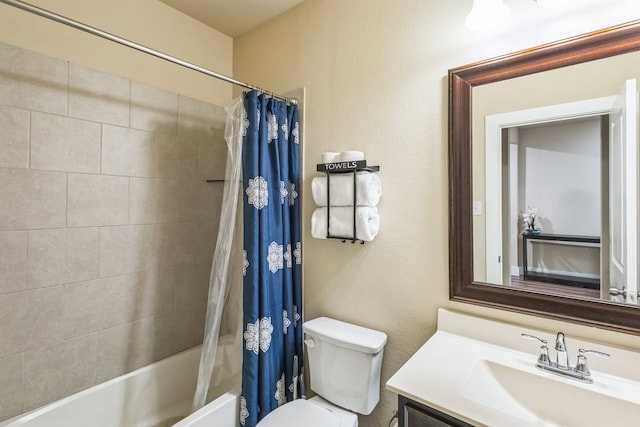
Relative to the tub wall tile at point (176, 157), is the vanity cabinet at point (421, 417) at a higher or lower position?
lower

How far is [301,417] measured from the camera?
1.33 metres

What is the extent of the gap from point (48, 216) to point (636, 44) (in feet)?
7.96

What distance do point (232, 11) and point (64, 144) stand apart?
125 cm

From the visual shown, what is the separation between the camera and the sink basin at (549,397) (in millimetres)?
862

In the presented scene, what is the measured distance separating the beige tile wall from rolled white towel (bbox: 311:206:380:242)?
3.22ft

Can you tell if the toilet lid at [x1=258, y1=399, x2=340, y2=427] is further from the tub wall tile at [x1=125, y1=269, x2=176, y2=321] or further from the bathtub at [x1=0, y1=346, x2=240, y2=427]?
the tub wall tile at [x1=125, y1=269, x2=176, y2=321]

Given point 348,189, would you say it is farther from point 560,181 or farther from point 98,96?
point 98,96

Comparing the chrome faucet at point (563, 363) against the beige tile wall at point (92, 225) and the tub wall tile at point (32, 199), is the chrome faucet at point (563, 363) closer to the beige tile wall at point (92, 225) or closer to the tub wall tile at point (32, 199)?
the beige tile wall at point (92, 225)

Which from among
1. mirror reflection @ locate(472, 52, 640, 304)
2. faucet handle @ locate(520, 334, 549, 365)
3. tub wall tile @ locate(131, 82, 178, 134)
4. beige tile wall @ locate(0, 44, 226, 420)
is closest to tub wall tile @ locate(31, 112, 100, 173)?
beige tile wall @ locate(0, 44, 226, 420)

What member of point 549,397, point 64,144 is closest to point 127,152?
point 64,144

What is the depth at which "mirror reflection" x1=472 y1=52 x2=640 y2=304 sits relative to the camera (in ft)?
3.26

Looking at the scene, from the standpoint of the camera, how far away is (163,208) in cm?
192

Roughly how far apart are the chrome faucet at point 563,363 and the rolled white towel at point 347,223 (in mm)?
717

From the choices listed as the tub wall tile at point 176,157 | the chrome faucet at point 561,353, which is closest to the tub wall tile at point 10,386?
the tub wall tile at point 176,157
